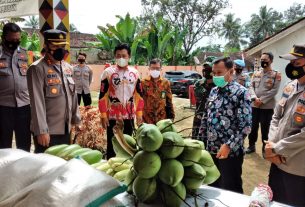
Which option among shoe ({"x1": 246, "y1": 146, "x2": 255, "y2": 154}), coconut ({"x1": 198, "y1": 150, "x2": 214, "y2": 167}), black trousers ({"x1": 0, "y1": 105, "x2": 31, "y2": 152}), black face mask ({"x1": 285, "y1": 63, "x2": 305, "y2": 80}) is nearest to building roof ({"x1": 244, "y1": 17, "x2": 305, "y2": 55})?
shoe ({"x1": 246, "y1": 146, "x2": 255, "y2": 154})

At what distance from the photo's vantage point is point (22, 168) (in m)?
1.23

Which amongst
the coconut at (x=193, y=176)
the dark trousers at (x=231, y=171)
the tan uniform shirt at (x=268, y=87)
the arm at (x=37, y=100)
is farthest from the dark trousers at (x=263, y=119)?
the coconut at (x=193, y=176)

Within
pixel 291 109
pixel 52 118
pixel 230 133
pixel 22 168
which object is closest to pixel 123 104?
pixel 52 118

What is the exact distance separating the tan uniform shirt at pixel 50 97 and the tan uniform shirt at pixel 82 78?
19.3ft

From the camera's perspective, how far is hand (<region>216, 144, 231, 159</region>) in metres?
2.96

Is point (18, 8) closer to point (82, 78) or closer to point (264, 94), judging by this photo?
point (264, 94)

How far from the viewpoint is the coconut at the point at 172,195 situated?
48.9 inches

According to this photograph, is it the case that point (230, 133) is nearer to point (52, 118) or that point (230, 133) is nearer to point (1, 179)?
point (52, 118)

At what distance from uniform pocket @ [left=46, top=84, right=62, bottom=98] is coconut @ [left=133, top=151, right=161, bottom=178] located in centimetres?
199

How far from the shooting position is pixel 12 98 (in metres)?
3.88

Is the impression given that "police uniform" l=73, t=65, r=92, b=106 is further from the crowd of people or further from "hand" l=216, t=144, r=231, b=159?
"hand" l=216, t=144, r=231, b=159

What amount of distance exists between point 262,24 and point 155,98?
178 ft

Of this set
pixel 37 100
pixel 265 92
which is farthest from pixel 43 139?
pixel 265 92

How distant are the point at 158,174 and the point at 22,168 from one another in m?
0.51
